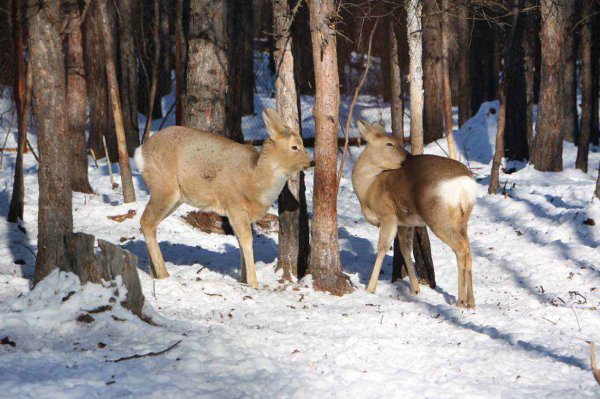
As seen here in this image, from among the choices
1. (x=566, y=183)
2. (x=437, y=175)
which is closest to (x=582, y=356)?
(x=437, y=175)

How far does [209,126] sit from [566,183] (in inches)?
310

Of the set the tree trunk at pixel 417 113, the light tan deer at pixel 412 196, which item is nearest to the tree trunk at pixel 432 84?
the tree trunk at pixel 417 113

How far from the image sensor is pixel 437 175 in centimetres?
824

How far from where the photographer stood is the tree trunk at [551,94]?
1494cm

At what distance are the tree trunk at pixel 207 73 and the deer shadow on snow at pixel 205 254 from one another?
68.8 inches

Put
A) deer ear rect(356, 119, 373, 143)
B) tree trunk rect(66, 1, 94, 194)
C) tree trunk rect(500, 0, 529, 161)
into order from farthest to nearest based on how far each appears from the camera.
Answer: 1. tree trunk rect(500, 0, 529, 161)
2. tree trunk rect(66, 1, 94, 194)
3. deer ear rect(356, 119, 373, 143)

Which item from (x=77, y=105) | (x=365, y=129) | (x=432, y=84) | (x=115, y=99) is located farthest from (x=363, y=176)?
(x=432, y=84)

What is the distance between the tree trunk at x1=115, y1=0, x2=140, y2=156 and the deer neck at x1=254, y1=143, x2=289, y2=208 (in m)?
11.6

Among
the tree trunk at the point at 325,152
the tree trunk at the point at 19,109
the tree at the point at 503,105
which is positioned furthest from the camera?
the tree at the point at 503,105

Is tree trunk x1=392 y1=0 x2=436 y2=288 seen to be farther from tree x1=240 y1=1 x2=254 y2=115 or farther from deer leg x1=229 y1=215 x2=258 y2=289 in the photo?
tree x1=240 y1=1 x2=254 y2=115

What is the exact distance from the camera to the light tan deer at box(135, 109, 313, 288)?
8.55 m

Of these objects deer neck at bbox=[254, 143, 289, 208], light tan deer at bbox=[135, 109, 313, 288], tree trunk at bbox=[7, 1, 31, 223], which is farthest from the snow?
deer neck at bbox=[254, 143, 289, 208]

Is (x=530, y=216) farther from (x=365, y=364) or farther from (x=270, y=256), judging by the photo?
(x=365, y=364)

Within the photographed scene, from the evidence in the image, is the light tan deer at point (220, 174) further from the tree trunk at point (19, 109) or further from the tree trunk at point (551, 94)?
the tree trunk at point (551, 94)
